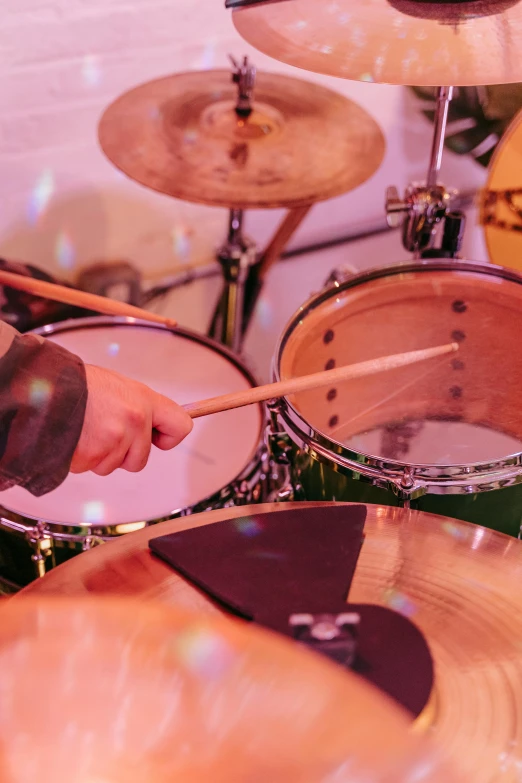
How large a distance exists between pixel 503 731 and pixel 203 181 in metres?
0.82

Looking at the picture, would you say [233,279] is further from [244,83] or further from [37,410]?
[37,410]

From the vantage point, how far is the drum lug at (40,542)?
0.92 m

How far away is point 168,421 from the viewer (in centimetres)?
75

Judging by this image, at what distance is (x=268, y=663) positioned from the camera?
0.50 m

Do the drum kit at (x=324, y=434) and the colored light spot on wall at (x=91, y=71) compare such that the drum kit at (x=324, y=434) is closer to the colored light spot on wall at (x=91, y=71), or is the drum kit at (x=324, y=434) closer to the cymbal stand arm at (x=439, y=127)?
the cymbal stand arm at (x=439, y=127)

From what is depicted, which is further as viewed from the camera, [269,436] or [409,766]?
[269,436]

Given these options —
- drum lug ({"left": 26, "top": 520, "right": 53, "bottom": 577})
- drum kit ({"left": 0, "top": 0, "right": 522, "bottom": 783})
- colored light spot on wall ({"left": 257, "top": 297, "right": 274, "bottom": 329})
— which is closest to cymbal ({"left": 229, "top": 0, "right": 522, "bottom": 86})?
drum kit ({"left": 0, "top": 0, "right": 522, "bottom": 783})

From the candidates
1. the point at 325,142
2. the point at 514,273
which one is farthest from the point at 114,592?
the point at 325,142

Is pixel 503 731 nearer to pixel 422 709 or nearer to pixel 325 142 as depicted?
pixel 422 709

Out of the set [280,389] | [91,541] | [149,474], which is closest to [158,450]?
[149,474]

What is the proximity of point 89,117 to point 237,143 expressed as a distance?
41 cm

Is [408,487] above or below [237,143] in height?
below

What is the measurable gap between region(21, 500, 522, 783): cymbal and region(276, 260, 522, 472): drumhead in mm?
303

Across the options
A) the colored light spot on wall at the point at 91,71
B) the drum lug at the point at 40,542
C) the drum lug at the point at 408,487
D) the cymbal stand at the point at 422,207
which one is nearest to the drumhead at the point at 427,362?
the cymbal stand at the point at 422,207
